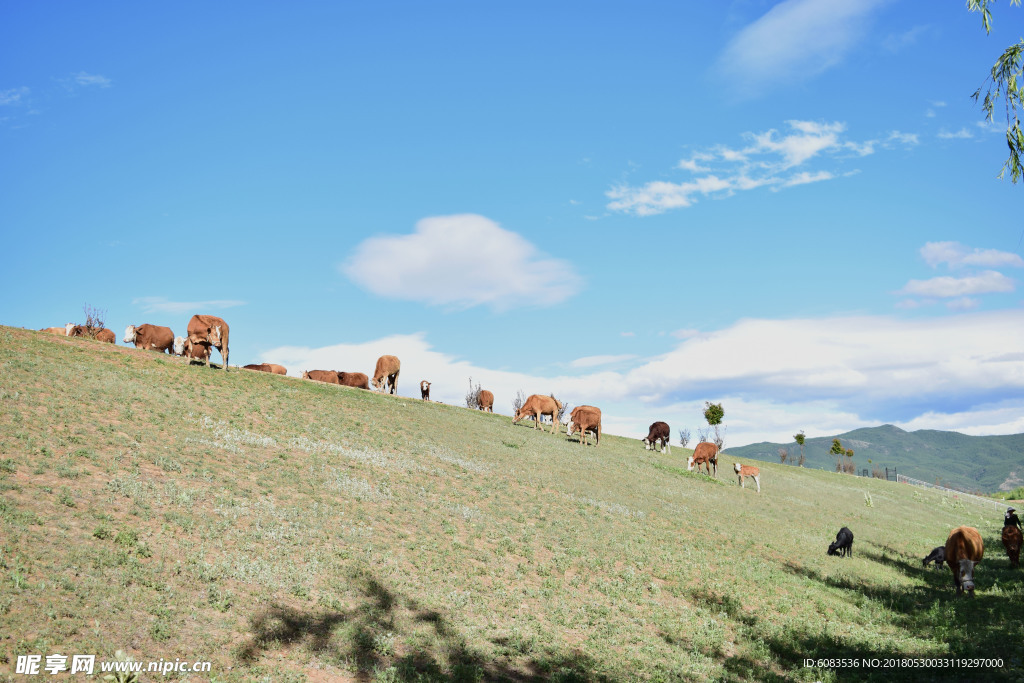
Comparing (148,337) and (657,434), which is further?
(657,434)

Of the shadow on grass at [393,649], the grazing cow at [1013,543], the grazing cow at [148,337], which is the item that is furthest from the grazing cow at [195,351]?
the grazing cow at [1013,543]

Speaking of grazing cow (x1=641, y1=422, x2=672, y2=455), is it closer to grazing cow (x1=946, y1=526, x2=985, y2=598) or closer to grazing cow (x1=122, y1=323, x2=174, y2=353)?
grazing cow (x1=946, y1=526, x2=985, y2=598)

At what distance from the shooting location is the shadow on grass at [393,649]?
1199 centimetres

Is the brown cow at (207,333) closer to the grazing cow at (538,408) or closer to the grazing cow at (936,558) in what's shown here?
the grazing cow at (538,408)

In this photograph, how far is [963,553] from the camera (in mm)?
22438

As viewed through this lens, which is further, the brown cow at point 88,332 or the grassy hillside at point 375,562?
the brown cow at point 88,332

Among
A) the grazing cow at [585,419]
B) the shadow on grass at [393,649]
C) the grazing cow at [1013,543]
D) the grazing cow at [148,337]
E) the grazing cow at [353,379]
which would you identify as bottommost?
the shadow on grass at [393,649]

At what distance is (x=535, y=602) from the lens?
1658 centimetres

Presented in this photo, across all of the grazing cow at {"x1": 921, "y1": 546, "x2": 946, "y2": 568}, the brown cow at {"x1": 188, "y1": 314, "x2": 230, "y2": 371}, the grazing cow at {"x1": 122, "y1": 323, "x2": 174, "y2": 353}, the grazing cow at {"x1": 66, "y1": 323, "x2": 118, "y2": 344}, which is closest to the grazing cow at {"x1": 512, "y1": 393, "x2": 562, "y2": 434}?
the brown cow at {"x1": 188, "y1": 314, "x2": 230, "y2": 371}

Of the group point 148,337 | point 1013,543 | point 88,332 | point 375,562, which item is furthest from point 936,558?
point 88,332

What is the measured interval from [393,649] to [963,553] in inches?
856

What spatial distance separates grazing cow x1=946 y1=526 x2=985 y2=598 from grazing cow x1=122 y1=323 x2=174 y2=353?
2057 inches

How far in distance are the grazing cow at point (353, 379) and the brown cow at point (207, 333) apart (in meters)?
19.1

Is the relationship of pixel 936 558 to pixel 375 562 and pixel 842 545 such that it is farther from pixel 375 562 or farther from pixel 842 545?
pixel 375 562
